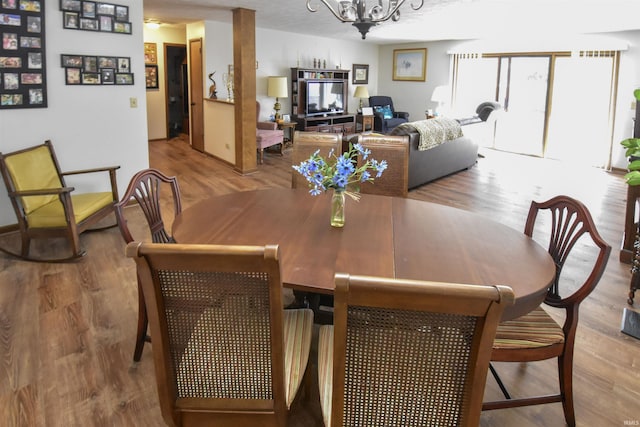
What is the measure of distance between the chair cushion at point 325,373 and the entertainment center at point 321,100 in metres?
7.35

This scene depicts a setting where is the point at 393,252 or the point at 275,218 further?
the point at 275,218

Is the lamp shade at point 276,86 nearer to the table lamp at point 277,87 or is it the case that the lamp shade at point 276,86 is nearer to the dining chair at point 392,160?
the table lamp at point 277,87

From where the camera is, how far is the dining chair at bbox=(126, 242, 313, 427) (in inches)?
48.2

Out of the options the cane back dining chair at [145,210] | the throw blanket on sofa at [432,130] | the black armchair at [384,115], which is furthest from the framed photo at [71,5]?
the black armchair at [384,115]

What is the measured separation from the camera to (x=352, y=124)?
392 inches

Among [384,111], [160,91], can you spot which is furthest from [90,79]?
[384,111]

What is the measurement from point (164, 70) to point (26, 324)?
24.9ft

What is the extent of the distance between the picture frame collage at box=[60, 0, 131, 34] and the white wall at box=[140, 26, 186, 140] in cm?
474

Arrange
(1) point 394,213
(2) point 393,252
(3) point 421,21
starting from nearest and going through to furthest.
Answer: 1. (2) point 393,252
2. (1) point 394,213
3. (3) point 421,21

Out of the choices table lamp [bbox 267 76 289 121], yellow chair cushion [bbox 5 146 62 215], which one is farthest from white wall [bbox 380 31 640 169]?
yellow chair cushion [bbox 5 146 62 215]

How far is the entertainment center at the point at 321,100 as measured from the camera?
893 cm

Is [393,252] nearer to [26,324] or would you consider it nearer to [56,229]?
[26,324]

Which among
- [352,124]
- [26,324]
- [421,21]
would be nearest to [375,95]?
[352,124]

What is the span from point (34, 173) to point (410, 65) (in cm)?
857
